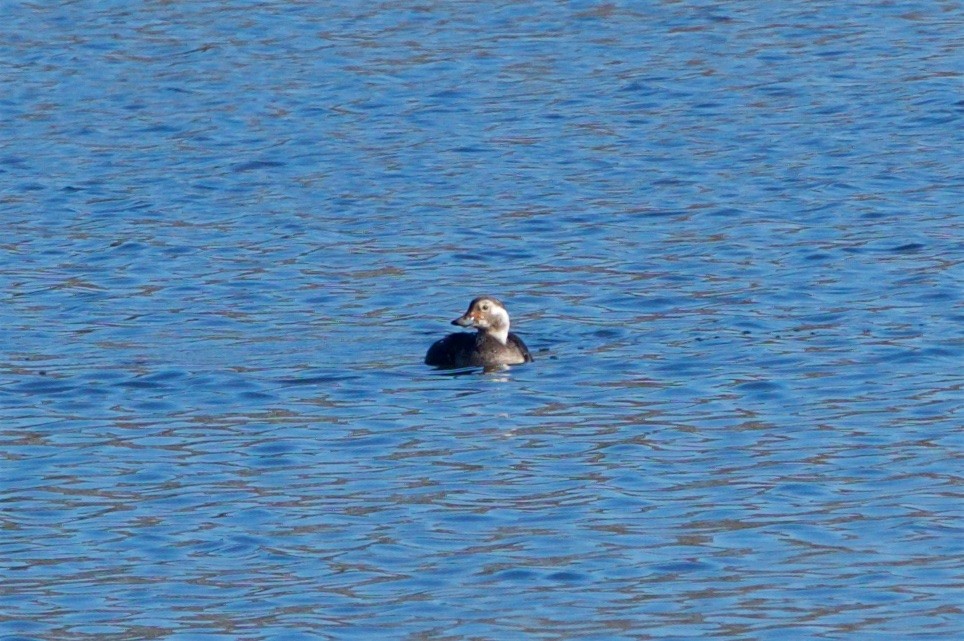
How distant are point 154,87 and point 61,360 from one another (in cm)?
1272

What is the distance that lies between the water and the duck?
0.20 m

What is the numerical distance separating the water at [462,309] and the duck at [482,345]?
20 cm

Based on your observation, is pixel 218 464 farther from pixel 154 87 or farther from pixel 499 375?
pixel 154 87

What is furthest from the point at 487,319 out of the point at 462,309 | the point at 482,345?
the point at 462,309

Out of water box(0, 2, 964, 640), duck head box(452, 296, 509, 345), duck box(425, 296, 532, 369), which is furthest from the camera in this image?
duck head box(452, 296, 509, 345)

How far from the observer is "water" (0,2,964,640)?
33.5 ft

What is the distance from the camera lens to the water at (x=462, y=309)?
1021 cm

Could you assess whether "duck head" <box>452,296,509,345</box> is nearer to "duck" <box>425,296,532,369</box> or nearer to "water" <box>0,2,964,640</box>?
"duck" <box>425,296,532,369</box>

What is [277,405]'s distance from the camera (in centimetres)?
1401

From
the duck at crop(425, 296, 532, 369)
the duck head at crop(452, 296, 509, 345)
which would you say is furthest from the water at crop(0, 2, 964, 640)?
the duck head at crop(452, 296, 509, 345)

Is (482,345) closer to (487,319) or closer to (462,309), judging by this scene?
(487,319)

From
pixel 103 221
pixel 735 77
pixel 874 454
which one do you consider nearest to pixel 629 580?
pixel 874 454

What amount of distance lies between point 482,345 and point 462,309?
190 centimetres

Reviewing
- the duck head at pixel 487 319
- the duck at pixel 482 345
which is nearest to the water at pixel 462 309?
the duck at pixel 482 345
